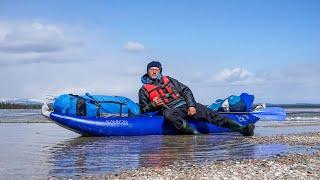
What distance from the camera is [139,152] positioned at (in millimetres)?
9414

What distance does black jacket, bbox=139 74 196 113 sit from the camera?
13.5 meters

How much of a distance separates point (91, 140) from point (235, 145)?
342 centimetres

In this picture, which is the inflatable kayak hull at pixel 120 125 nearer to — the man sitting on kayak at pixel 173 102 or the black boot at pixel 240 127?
the man sitting on kayak at pixel 173 102

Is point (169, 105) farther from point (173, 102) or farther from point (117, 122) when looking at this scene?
point (117, 122)

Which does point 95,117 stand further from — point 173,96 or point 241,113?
point 241,113

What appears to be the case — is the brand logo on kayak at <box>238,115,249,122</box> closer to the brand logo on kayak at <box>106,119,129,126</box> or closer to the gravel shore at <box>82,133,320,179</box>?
the brand logo on kayak at <box>106,119,129,126</box>

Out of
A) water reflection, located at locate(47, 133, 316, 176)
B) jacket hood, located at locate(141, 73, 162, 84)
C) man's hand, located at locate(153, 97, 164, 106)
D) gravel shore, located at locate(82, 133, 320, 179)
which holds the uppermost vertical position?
jacket hood, located at locate(141, 73, 162, 84)

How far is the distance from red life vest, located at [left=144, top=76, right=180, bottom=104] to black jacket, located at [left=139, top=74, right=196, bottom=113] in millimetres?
94

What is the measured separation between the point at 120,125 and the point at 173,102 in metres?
1.50

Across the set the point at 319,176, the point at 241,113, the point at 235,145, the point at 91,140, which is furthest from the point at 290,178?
the point at 241,113

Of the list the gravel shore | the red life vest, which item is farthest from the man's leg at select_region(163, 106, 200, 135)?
the gravel shore

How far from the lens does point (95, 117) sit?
1339 centimetres

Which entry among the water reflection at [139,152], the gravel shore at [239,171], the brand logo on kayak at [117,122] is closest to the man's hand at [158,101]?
the brand logo on kayak at [117,122]

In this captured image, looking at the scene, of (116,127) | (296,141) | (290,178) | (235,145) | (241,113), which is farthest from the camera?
(241,113)
